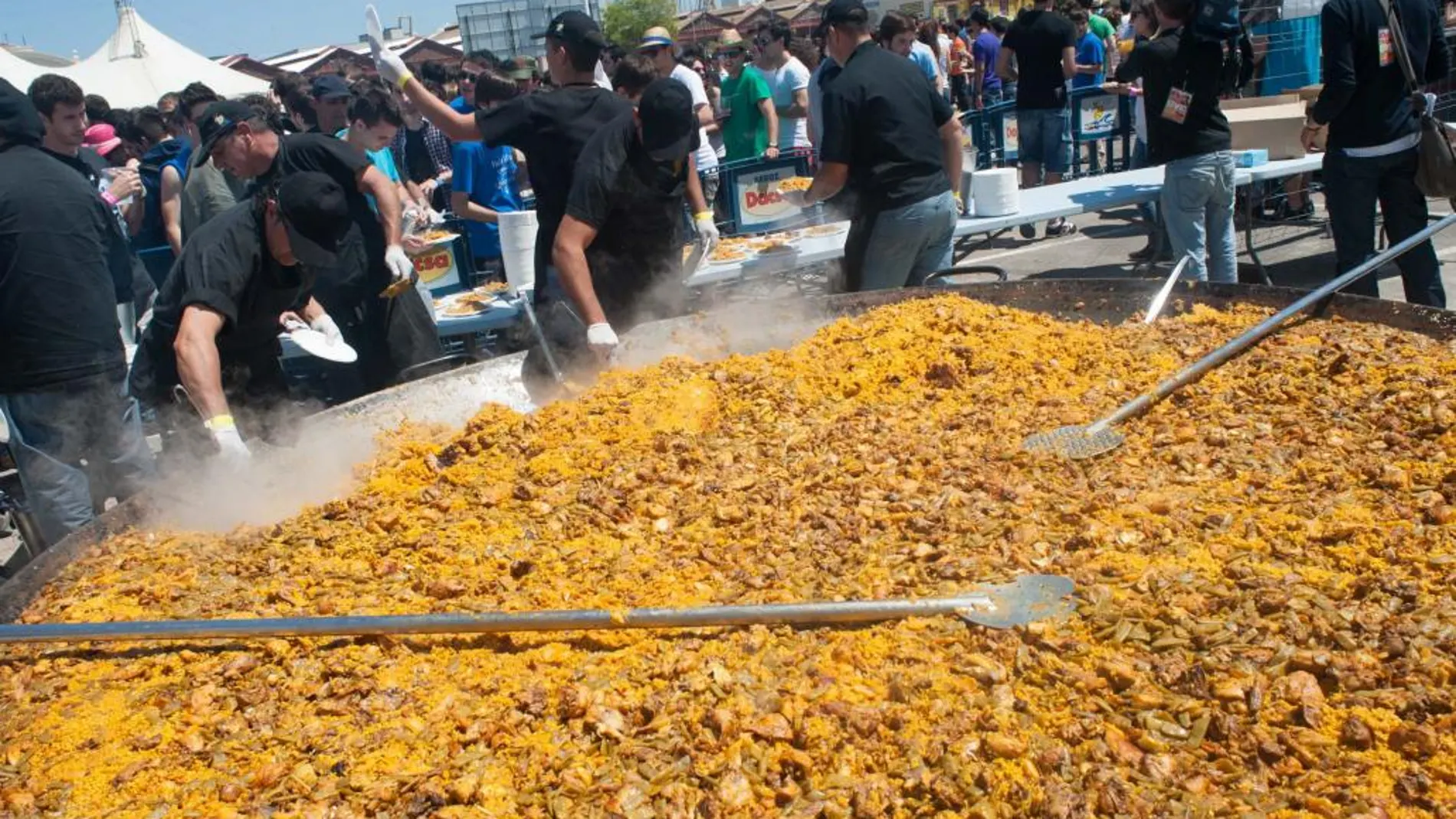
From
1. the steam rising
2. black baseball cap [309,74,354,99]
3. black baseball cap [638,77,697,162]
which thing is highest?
black baseball cap [309,74,354,99]

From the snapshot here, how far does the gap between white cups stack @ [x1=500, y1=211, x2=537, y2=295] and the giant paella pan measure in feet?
6.82

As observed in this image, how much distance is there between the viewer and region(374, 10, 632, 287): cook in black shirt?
4199mm

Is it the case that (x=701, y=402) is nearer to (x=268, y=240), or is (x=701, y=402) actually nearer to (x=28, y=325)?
(x=268, y=240)

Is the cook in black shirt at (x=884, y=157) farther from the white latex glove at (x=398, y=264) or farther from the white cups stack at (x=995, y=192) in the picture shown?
the white latex glove at (x=398, y=264)

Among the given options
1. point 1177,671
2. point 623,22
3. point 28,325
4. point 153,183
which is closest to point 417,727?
point 1177,671

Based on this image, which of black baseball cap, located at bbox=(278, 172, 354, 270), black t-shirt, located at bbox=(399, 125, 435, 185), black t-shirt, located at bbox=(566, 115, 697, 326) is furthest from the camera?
black t-shirt, located at bbox=(399, 125, 435, 185)

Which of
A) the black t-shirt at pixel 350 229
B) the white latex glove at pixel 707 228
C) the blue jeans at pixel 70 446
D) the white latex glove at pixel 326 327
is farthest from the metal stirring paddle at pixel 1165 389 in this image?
the blue jeans at pixel 70 446

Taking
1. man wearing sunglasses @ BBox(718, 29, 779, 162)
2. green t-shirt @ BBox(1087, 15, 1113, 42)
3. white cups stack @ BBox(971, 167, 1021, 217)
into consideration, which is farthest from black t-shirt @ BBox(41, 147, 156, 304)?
green t-shirt @ BBox(1087, 15, 1113, 42)

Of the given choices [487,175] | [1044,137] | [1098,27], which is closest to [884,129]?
[487,175]

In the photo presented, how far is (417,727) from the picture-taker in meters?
1.82

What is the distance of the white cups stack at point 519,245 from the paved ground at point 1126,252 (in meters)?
3.19

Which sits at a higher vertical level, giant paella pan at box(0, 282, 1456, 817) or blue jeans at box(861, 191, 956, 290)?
blue jeans at box(861, 191, 956, 290)

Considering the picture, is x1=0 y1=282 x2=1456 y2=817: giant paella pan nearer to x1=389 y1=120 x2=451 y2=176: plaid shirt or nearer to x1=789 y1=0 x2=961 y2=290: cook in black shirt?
x1=789 y1=0 x2=961 y2=290: cook in black shirt

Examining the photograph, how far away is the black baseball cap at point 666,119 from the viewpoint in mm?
3684
